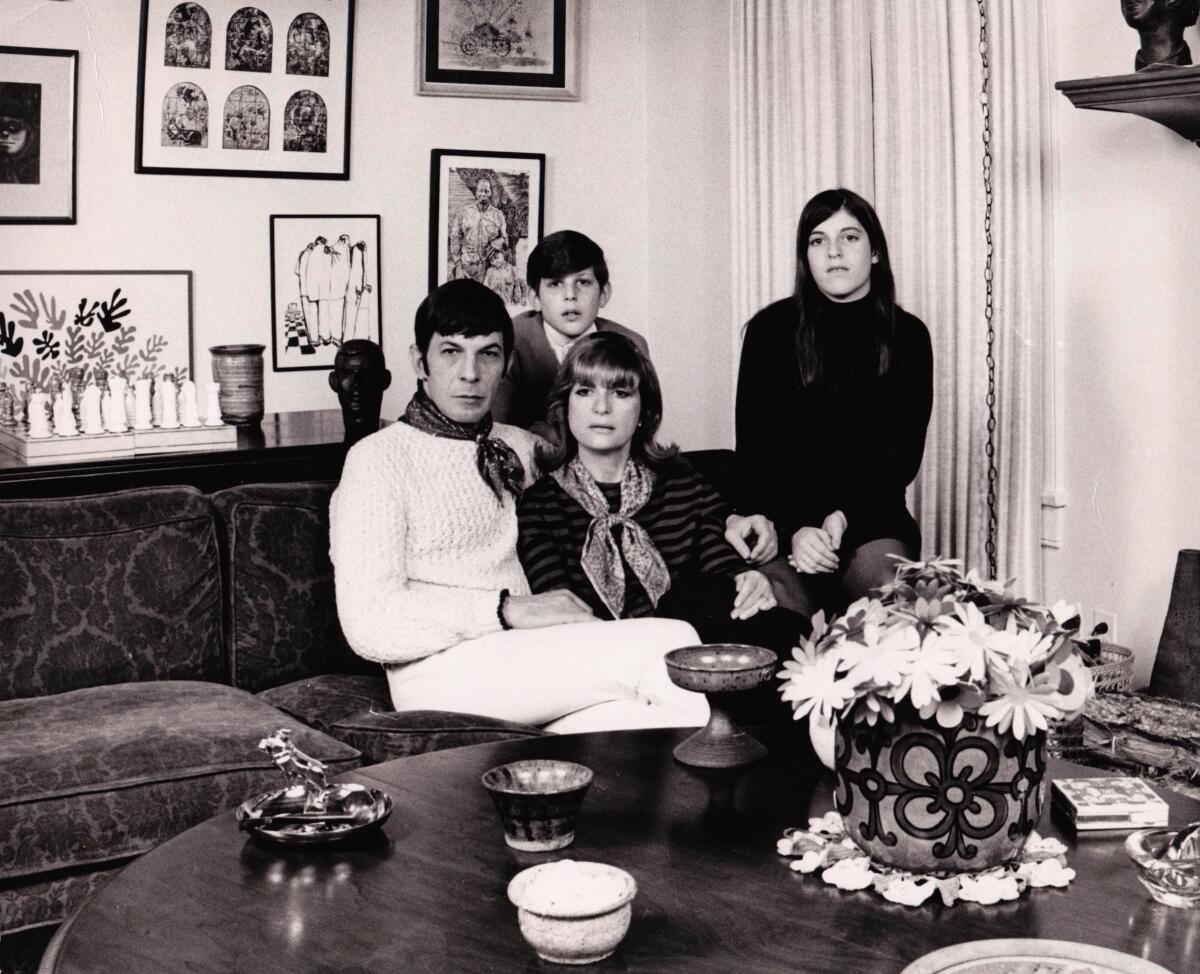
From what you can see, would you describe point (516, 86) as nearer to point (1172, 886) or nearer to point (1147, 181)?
point (1147, 181)

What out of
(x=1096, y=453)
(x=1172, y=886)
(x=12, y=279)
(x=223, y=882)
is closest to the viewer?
(x=1172, y=886)

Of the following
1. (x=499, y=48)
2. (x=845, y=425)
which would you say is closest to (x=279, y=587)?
(x=845, y=425)

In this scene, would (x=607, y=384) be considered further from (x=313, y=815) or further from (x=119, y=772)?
(x=313, y=815)

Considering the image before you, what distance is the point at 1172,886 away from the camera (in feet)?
5.58

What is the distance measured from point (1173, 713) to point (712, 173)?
2749 millimetres

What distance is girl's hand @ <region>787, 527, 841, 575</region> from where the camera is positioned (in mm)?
3549

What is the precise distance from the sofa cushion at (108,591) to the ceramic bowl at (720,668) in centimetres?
142

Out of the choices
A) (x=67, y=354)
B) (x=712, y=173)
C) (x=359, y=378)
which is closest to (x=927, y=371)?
(x=359, y=378)

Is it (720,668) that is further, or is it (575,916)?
(720,668)

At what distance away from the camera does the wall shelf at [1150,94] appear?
3211 millimetres

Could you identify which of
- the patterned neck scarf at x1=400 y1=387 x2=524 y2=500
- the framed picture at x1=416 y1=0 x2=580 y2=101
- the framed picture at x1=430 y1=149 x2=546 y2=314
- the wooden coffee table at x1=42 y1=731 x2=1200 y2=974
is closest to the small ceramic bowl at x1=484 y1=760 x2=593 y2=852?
the wooden coffee table at x1=42 y1=731 x2=1200 y2=974

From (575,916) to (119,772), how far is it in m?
1.45

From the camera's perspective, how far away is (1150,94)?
327cm

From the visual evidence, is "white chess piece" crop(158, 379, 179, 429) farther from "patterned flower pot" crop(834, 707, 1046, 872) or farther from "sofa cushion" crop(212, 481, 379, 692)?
"patterned flower pot" crop(834, 707, 1046, 872)
